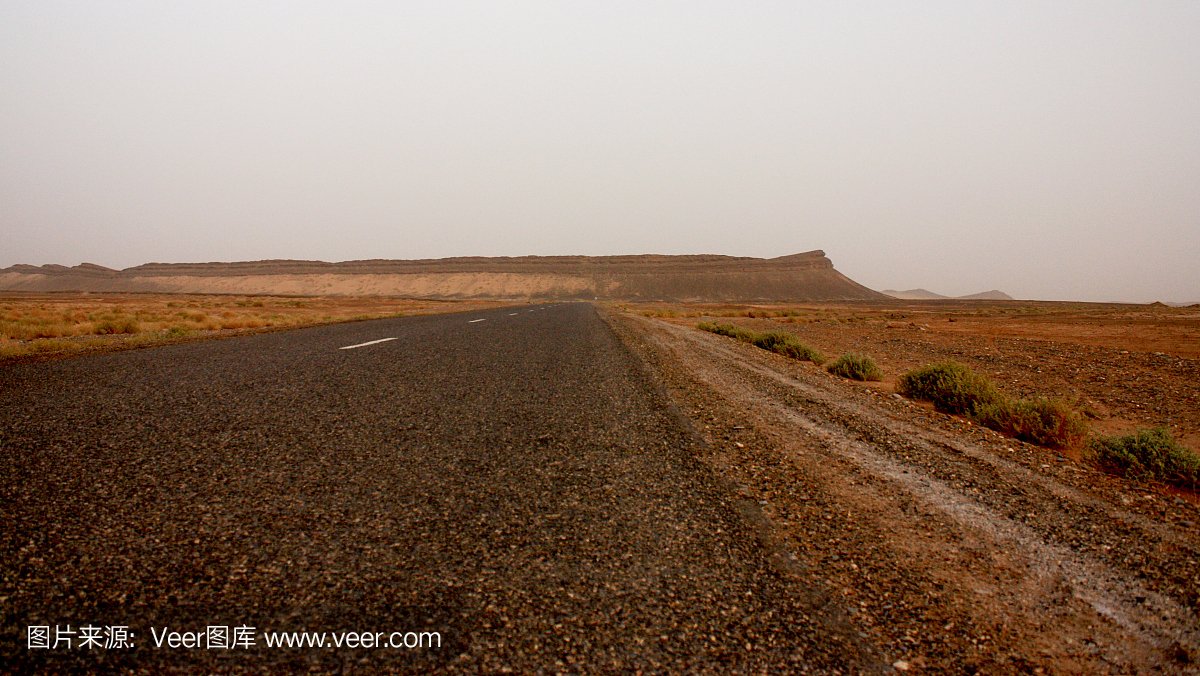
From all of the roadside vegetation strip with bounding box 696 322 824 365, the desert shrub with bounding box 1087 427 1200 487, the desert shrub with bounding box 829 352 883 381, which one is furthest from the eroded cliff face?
the desert shrub with bounding box 1087 427 1200 487

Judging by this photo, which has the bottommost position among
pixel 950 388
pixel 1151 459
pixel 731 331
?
pixel 1151 459

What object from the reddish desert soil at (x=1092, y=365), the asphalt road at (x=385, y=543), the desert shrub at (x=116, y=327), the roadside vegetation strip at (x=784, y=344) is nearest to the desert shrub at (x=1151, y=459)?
the reddish desert soil at (x=1092, y=365)

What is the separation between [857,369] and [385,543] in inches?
425

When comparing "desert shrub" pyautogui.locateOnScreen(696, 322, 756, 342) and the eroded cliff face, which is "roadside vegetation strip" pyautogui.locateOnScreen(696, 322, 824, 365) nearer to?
"desert shrub" pyautogui.locateOnScreen(696, 322, 756, 342)

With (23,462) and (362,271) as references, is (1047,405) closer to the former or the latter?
(23,462)

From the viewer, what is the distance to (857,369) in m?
11.0

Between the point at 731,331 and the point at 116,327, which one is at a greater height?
the point at 731,331

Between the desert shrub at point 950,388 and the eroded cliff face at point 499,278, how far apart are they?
12591 cm

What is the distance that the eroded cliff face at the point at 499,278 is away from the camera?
142 meters

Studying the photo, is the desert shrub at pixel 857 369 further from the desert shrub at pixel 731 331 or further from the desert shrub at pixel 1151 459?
the desert shrub at pixel 731 331

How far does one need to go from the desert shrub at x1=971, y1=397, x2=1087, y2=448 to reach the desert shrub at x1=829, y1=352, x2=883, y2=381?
4.19m

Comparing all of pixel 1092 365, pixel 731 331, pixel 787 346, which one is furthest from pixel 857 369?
pixel 731 331

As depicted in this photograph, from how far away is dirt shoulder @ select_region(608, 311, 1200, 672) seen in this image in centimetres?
189

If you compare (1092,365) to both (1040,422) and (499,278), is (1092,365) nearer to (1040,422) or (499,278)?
(1040,422)
